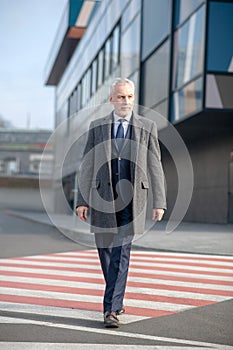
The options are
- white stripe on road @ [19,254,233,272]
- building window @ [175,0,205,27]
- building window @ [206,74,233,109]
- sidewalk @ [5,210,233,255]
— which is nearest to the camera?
white stripe on road @ [19,254,233,272]

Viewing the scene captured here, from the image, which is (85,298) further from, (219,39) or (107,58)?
(107,58)

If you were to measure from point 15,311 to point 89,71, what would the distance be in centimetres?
3019

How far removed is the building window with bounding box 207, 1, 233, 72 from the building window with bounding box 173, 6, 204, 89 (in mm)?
282

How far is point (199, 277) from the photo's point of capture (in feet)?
25.4

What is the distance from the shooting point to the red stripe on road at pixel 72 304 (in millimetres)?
5289

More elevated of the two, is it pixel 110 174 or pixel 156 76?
pixel 156 76

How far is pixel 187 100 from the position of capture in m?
16.9

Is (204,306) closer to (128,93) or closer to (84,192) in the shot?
(84,192)

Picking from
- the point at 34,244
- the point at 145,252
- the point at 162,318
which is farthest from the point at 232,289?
the point at 34,244

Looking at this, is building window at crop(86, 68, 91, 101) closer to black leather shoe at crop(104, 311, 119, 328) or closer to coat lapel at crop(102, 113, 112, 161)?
coat lapel at crop(102, 113, 112, 161)

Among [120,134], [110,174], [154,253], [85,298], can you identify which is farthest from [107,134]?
[154,253]

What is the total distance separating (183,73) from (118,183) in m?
13.3

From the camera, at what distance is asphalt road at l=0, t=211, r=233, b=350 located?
163 inches

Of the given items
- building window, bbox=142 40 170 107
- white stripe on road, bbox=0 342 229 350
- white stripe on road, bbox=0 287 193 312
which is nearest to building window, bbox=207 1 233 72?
building window, bbox=142 40 170 107
